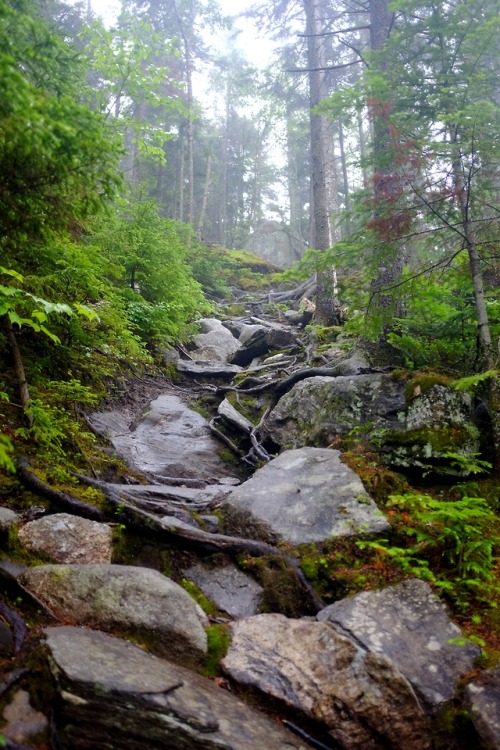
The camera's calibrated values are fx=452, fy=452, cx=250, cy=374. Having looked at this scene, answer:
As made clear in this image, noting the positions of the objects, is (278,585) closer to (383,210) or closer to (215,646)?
(215,646)

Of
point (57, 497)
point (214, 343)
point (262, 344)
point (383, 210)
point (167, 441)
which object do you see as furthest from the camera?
point (214, 343)

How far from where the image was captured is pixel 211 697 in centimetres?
305

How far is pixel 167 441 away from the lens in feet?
27.4

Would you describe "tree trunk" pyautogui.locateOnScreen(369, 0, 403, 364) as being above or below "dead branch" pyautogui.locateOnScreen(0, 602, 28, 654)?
above

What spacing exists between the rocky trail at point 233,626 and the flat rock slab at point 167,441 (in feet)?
1.49

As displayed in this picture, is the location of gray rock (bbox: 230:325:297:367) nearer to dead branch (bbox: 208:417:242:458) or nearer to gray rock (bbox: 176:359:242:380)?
gray rock (bbox: 176:359:242:380)

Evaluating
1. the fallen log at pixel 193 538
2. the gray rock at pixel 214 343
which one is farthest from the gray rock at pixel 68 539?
the gray rock at pixel 214 343

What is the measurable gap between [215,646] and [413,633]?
1630 mm

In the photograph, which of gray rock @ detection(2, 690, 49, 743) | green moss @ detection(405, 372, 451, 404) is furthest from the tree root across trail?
green moss @ detection(405, 372, 451, 404)

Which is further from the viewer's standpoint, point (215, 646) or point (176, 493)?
point (176, 493)

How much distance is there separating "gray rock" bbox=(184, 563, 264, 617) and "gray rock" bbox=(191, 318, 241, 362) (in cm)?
918

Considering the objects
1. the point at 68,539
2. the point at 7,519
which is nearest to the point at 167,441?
the point at 68,539

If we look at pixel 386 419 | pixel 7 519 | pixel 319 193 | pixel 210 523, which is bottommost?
pixel 210 523

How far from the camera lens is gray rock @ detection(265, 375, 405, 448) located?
7082mm
